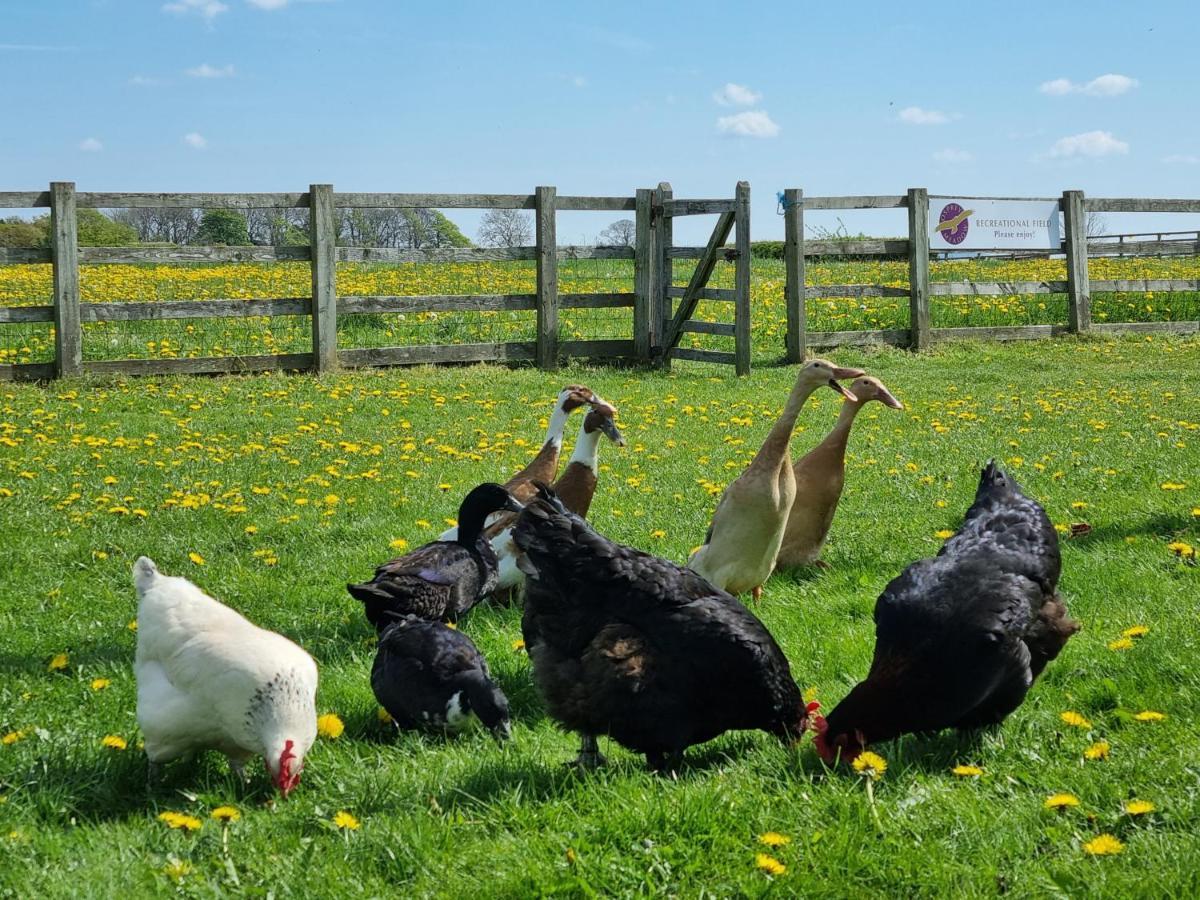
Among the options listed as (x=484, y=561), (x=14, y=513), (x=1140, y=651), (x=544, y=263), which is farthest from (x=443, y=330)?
(x=1140, y=651)

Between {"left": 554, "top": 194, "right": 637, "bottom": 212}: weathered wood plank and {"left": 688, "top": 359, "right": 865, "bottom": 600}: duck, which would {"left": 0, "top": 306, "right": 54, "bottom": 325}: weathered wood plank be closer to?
{"left": 554, "top": 194, "right": 637, "bottom": 212}: weathered wood plank

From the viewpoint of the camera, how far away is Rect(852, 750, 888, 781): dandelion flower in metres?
3.38

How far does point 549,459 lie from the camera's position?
6316 millimetres

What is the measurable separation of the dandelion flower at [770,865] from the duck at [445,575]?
2265 mm

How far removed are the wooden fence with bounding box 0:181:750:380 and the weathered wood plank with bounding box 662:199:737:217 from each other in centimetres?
2

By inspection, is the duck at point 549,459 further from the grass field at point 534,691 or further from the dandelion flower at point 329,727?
the dandelion flower at point 329,727

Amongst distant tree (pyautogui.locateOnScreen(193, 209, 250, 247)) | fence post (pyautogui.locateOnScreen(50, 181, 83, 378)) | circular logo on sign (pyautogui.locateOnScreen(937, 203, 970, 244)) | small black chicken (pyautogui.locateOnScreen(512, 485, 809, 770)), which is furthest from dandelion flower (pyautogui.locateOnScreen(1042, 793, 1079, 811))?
distant tree (pyautogui.locateOnScreen(193, 209, 250, 247))

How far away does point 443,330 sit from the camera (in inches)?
590

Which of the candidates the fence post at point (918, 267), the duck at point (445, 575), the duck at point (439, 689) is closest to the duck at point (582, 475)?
the duck at point (445, 575)

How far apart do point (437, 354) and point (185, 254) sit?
2.99m

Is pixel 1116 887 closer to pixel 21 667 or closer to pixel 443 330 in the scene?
pixel 21 667

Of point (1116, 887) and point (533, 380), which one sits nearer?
point (1116, 887)

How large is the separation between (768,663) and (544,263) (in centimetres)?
1088

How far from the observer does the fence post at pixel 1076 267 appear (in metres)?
17.1
